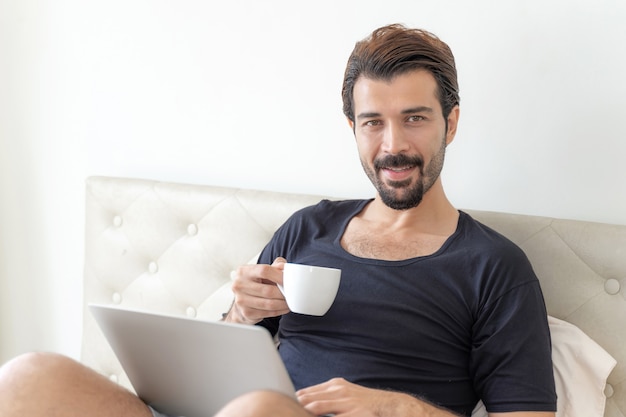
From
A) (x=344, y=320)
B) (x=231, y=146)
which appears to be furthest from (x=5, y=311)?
(x=344, y=320)

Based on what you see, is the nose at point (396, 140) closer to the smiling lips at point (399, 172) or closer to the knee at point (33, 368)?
the smiling lips at point (399, 172)

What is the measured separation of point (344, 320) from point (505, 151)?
46 cm

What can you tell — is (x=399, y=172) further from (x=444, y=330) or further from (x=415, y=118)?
(x=444, y=330)

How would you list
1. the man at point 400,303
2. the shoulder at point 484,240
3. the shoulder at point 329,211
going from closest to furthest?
1. the man at point 400,303
2. the shoulder at point 484,240
3. the shoulder at point 329,211

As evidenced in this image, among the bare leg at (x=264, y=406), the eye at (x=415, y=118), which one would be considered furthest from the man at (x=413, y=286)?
the bare leg at (x=264, y=406)

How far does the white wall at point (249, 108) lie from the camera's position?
141cm

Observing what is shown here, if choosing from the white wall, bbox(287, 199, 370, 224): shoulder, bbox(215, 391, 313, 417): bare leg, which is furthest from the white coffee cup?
the white wall

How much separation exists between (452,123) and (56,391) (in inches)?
31.7

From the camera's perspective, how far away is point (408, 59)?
4.41 feet

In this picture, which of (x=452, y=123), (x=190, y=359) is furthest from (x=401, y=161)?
(x=190, y=359)

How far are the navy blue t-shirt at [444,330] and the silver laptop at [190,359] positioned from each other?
8.7 inches

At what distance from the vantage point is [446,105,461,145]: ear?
140 centimetres

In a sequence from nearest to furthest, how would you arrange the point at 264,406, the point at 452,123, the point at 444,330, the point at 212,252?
the point at 264,406, the point at 444,330, the point at 452,123, the point at 212,252

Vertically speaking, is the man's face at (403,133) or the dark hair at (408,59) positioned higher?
the dark hair at (408,59)
